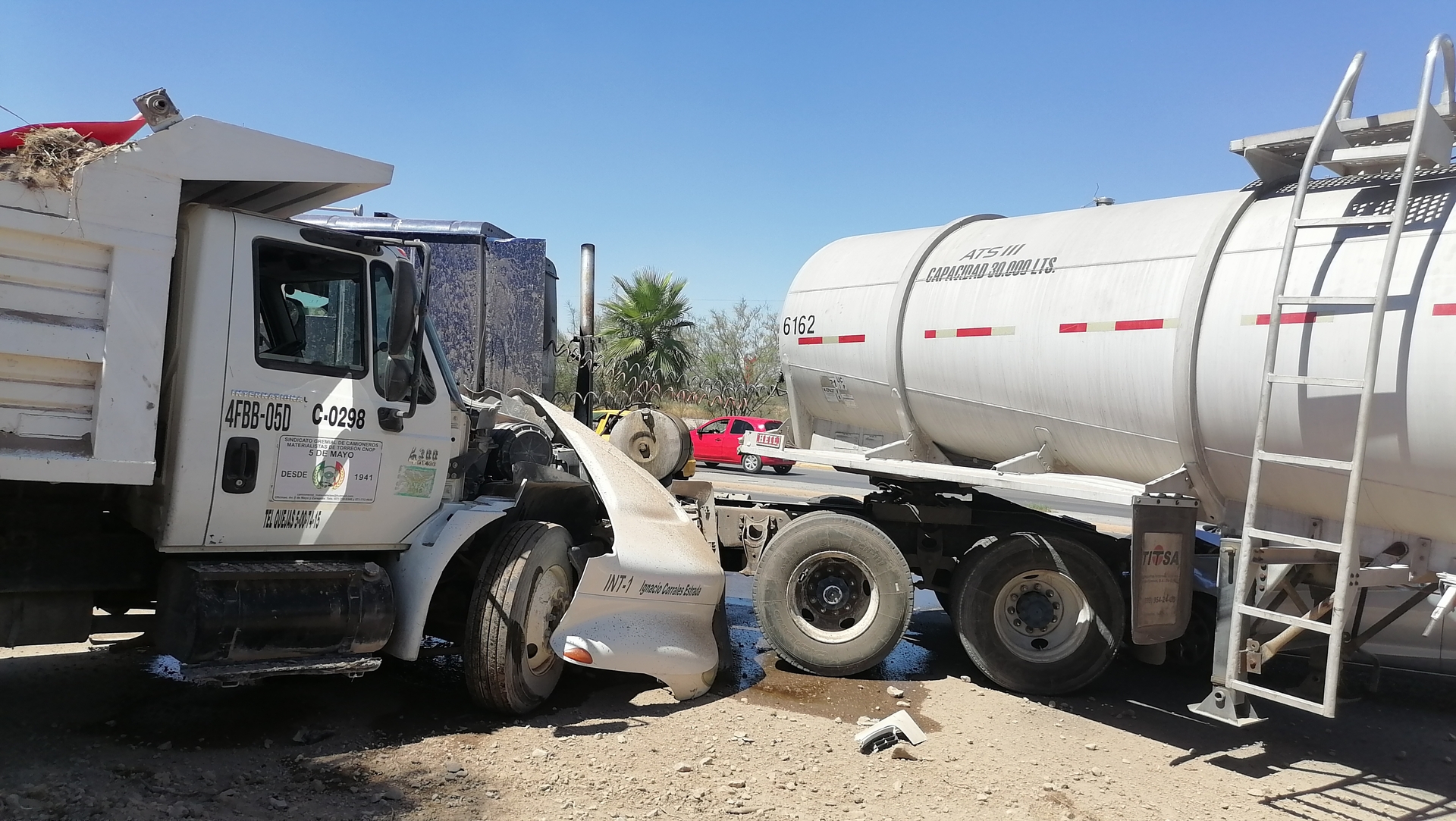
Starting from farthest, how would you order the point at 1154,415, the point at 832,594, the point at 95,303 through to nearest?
the point at 832,594, the point at 1154,415, the point at 95,303

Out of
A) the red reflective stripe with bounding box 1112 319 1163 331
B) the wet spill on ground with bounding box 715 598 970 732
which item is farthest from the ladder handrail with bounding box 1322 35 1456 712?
the wet spill on ground with bounding box 715 598 970 732

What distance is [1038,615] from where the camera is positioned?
6.67 metres

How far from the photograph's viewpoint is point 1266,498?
5.62 metres

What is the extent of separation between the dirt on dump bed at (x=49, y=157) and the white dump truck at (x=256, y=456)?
0.05 feet

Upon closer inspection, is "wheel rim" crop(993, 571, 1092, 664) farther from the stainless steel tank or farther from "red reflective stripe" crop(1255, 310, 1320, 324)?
"red reflective stripe" crop(1255, 310, 1320, 324)

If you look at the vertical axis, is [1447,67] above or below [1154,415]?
above

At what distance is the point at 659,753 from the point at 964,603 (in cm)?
253

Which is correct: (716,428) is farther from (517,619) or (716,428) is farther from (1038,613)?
(517,619)

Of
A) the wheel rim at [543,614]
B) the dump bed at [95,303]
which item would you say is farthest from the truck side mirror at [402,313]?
the wheel rim at [543,614]

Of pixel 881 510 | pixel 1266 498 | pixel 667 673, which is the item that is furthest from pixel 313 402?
pixel 1266 498

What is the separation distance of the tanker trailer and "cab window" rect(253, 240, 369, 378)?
326 cm

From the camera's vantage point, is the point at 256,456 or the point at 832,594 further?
the point at 832,594

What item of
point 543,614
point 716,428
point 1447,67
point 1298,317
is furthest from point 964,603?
point 716,428

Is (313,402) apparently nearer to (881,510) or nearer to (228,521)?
(228,521)
